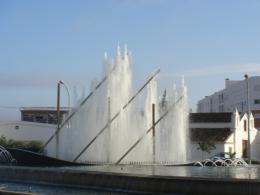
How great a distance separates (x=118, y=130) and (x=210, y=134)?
28029mm

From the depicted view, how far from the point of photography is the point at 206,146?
56094 mm

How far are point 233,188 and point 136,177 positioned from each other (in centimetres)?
346

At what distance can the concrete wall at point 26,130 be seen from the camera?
220 ft

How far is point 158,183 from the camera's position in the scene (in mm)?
18688

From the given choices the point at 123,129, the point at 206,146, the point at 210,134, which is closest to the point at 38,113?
the point at 210,134

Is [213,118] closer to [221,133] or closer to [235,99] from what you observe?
[221,133]

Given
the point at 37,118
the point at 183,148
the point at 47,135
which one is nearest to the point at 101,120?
the point at 183,148

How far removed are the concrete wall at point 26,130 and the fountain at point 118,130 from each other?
30.5 metres

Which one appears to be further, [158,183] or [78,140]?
[78,140]

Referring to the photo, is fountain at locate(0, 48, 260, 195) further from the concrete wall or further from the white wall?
the white wall

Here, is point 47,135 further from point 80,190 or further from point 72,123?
point 80,190

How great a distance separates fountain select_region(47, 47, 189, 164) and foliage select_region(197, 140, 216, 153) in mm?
19260

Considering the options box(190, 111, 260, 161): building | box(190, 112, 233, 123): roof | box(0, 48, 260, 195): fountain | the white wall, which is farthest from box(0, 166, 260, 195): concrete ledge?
the white wall

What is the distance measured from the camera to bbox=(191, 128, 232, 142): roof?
194 ft
